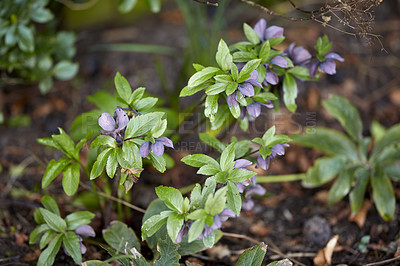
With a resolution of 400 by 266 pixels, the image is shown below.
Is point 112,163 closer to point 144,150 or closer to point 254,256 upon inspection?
point 144,150

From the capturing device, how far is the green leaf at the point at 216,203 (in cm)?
110

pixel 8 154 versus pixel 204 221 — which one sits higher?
pixel 204 221

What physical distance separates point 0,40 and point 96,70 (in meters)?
0.70

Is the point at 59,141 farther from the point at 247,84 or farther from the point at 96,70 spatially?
the point at 96,70

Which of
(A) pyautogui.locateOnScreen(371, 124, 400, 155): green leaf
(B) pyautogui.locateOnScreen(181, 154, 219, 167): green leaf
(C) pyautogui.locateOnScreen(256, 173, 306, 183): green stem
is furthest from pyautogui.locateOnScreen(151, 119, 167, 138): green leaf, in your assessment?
(A) pyautogui.locateOnScreen(371, 124, 400, 155): green leaf

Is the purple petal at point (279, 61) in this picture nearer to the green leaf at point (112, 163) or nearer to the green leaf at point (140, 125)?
the green leaf at point (140, 125)

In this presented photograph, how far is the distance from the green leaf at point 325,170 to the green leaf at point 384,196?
0.16 meters

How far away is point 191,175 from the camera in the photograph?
2004 millimetres

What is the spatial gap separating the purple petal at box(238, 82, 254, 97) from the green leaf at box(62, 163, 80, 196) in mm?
597

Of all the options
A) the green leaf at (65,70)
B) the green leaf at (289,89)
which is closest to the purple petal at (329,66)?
the green leaf at (289,89)

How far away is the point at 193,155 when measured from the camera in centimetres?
122

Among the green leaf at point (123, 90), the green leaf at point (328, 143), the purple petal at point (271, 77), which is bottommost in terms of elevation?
the green leaf at point (328, 143)

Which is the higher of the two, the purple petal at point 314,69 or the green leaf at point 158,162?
the purple petal at point 314,69

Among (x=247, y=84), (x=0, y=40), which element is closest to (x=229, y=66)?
(x=247, y=84)
